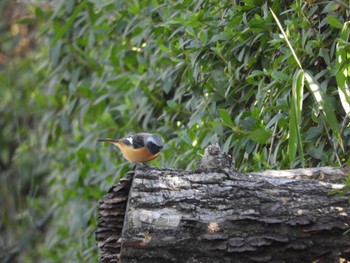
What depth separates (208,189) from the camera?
2838mm

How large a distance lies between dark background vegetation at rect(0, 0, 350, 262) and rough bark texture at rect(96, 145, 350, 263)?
1.74 ft

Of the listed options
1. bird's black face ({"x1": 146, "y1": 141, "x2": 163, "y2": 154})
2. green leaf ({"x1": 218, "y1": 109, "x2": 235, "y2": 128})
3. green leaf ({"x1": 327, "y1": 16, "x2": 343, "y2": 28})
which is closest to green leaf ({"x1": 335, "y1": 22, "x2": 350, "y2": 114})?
green leaf ({"x1": 327, "y1": 16, "x2": 343, "y2": 28})

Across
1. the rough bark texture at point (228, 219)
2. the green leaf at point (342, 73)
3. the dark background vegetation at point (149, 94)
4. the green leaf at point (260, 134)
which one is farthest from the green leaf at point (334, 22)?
the rough bark texture at point (228, 219)

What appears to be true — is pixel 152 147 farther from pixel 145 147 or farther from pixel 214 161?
pixel 214 161

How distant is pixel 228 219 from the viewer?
2.76 m

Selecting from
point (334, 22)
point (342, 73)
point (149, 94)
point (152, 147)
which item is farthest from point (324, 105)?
point (149, 94)

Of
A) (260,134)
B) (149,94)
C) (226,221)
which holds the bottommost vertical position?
(149,94)

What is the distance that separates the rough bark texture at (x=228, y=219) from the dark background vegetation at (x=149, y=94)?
53cm

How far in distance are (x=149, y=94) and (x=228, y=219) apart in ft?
8.98

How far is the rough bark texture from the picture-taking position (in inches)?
107

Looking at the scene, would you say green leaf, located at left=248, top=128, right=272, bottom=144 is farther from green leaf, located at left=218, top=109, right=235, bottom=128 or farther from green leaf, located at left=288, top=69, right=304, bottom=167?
green leaf, located at left=288, top=69, right=304, bottom=167

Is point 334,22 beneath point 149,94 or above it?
above

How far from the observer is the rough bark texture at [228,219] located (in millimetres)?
2715

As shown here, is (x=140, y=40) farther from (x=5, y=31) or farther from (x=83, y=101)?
(x=5, y=31)
